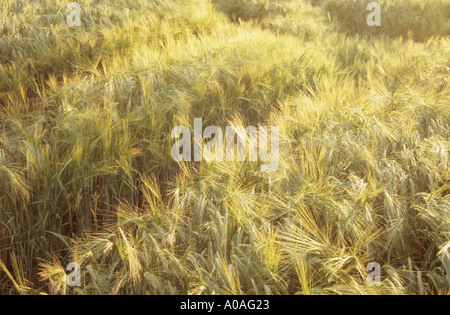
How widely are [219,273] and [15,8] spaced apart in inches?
201

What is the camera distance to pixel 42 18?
4.28 metres

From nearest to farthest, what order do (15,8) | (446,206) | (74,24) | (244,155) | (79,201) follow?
(446,206)
(79,201)
(244,155)
(74,24)
(15,8)

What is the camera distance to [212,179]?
1875 millimetres

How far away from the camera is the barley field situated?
1.39 metres

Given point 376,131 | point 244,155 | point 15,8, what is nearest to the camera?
point 244,155

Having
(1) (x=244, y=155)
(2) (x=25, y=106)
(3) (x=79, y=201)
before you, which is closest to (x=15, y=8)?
(2) (x=25, y=106)

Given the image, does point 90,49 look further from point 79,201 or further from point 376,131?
point 376,131

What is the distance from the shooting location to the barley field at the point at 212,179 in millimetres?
1389

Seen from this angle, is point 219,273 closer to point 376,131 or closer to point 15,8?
point 376,131

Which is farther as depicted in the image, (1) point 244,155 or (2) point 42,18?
(2) point 42,18

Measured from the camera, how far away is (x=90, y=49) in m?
3.72

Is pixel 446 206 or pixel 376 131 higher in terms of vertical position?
pixel 376 131
